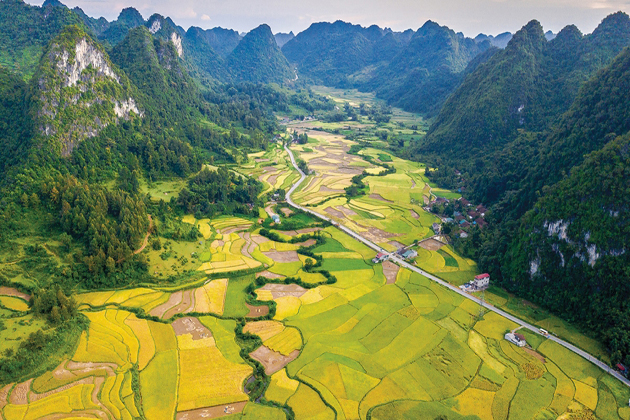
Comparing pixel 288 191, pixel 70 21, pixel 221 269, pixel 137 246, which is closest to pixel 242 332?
pixel 221 269

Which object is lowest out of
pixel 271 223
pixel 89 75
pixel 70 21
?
pixel 271 223

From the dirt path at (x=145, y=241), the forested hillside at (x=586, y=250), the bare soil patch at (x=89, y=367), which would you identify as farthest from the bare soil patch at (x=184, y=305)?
the forested hillside at (x=586, y=250)

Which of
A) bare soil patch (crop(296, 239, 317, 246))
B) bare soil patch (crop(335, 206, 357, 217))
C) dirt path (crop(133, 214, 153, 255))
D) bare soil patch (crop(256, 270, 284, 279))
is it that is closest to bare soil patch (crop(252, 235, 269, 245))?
bare soil patch (crop(296, 239, 317, 246))

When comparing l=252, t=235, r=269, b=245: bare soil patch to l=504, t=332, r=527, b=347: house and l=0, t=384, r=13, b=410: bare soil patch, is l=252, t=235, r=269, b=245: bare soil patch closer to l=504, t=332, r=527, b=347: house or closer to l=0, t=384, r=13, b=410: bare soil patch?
l=0, t=384, r=13, b=410: bare soil patch

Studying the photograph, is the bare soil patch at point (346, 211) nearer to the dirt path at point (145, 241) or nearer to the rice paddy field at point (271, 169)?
the rice paddy field at point (271, 169)

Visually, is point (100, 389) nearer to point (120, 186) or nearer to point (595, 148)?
point (120, 186)

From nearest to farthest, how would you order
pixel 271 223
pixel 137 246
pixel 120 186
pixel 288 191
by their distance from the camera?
pixel 137 246 → pixel 120 186 → pixel 271 223 → pixel 288 191
